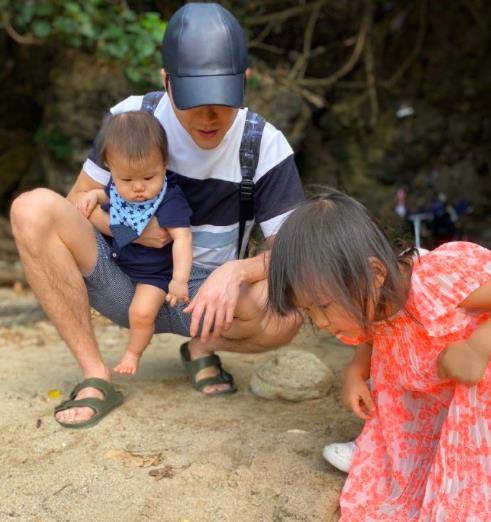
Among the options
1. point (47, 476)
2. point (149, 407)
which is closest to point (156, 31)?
point (149, 407)

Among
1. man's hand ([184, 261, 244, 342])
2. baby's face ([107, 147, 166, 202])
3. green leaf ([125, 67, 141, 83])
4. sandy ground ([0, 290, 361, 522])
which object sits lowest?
sandy ground ([0, 290, 361, 522])

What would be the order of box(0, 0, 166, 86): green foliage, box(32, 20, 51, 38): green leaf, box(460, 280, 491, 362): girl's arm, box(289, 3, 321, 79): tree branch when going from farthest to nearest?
box(289, 3, 321, 79): tree branch
box(32, 20, 51, 38): green leaf
box(0, 0, 166, 86): green foliage
box(460, 280, 491, 362): girl's arm

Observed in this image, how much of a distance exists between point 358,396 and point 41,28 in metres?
3.41

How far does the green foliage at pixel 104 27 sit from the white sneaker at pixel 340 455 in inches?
114

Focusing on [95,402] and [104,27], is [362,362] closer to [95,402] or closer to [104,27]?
[95,402]

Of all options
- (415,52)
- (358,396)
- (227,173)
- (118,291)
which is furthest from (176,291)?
(415,52)

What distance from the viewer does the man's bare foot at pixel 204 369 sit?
9.59 feet

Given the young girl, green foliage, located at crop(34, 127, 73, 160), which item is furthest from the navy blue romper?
green foliage, located at crop(34, 127, 73, 160)

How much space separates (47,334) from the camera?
3.99 metres

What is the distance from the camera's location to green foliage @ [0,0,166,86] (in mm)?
4586

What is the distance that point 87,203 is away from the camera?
8.88ft

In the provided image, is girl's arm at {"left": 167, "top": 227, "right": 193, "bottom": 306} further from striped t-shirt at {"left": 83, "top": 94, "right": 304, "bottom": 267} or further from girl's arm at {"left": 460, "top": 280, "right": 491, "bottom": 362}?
girl's arm at {"left": 460, "top": 280, "right": 491, "bottom": 362}

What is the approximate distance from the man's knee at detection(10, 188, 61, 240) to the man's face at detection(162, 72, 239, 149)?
1.58 feet

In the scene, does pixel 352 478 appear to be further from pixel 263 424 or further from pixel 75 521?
pixel 75 521
